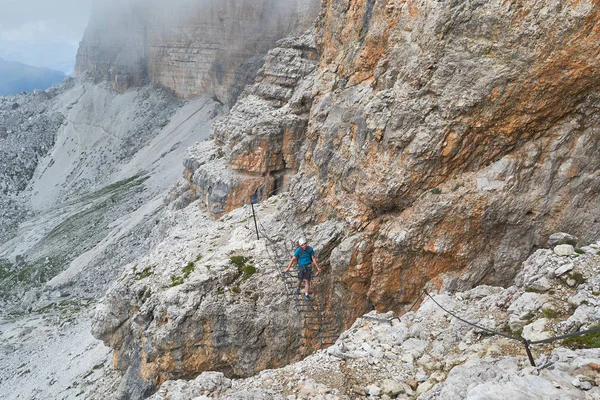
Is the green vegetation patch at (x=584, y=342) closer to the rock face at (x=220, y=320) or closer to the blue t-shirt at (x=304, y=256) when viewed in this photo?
the blue t-shirt at (x=304, y=256)

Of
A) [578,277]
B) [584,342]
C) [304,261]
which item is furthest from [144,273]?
[584,342]

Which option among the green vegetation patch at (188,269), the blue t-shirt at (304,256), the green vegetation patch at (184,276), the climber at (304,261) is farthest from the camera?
the green vegetation patch at (188,269)

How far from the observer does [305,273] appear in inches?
653

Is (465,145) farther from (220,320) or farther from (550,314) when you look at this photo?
(220,320)

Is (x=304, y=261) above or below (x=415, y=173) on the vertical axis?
below

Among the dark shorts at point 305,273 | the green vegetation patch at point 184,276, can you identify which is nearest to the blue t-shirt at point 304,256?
Answer: the dark shorts at point 305,273

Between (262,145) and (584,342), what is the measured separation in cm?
3148

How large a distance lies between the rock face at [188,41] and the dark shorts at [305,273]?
239 ft

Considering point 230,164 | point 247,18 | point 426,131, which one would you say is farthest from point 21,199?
point 426,131

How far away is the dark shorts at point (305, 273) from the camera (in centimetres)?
1644

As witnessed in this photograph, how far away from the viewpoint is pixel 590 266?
9594 millimetres

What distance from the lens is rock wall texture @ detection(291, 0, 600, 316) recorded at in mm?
12758

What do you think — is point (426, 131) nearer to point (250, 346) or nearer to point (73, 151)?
point (250, 346)

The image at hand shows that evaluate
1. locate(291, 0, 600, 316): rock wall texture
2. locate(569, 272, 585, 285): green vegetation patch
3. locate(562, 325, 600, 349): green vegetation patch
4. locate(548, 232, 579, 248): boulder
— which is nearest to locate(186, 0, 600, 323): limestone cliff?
locate(291, 0, 600, 316): rock wall texture
